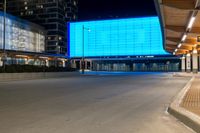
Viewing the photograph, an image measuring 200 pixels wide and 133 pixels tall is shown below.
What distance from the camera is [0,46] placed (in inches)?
3602

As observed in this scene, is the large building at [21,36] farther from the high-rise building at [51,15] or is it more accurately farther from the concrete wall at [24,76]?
the concrete wall at [24,76]

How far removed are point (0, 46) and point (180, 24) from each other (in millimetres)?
73231

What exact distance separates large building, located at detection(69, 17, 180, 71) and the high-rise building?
15.3 m

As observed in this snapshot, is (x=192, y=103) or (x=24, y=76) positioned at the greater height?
(x=24, y=76)

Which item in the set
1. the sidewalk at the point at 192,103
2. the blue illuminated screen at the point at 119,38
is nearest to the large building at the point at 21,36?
the blue illuminated screen at the point at 119,38

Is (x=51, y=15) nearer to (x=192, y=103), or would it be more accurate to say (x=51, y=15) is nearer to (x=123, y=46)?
(x=123, y=46)

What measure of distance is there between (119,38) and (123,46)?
3.31m

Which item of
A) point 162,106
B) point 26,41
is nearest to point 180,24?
point 162,106

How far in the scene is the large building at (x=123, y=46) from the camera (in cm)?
11394

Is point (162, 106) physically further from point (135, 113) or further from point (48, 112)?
point (48, 112)

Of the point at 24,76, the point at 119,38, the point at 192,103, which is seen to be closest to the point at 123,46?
the point at 119,38

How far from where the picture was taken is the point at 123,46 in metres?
119

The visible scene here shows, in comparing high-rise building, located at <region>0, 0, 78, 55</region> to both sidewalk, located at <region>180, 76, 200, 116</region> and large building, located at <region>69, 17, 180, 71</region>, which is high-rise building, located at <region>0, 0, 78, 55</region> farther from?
sidewalk, located at <region>180, 76, 200, 116</region>

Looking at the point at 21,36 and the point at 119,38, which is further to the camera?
the point at 119,38
